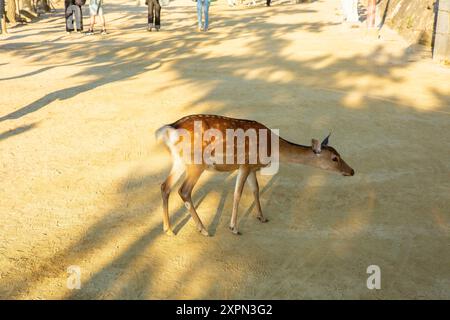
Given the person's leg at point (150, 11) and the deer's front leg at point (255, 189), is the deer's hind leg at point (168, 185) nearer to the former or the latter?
the deer's front leg at point (255, 189)

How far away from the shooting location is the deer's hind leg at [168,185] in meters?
5.14

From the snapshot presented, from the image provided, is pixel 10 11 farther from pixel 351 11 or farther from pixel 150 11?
pixel 351 11

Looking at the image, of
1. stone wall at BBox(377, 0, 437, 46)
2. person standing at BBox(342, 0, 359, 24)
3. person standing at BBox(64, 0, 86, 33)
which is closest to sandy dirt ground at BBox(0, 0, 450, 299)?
stone wall at BBox(377, 0, 437, 46)

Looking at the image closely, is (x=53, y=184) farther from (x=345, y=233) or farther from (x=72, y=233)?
(x=345, y=233)

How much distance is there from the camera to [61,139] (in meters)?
8.03

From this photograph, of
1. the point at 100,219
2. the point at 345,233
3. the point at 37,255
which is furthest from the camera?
the point at 100,219

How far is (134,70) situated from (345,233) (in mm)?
8826

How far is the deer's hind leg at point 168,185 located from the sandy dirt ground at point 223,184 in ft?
0.42

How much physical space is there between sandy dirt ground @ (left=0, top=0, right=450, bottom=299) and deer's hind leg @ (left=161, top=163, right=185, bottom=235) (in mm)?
128

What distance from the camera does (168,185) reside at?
520 centimetres

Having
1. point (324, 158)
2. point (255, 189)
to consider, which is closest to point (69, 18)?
point (255, 189)

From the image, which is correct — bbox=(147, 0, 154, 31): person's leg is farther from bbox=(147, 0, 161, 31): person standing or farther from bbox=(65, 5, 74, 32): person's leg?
bbox=(65, 5, 74, 32): person's leg

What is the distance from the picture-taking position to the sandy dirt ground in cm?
461
